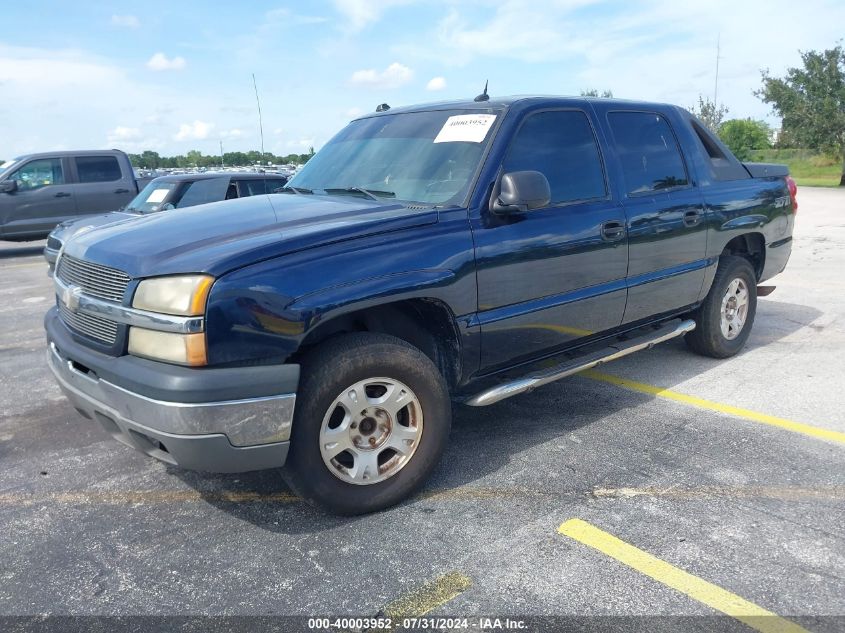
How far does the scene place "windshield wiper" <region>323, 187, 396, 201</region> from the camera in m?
3.80

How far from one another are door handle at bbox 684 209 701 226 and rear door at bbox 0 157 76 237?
12.6 metres

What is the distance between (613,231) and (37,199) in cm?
1280

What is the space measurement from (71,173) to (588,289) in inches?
501

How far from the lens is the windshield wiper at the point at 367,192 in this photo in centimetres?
380

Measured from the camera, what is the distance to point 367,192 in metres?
3.91

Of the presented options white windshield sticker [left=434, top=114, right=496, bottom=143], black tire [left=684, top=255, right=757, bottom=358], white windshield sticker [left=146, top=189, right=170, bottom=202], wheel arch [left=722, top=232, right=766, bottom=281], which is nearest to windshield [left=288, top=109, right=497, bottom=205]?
white windshield sticker [left=434, top=114, right=496, bottom=143]

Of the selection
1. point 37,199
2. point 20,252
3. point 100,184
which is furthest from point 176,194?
point 20,252

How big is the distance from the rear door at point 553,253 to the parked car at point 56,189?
12.1 metres

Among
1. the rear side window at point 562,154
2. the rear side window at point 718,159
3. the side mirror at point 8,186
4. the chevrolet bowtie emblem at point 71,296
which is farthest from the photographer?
the side mirror at point 8,186

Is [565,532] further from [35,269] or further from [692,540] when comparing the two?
[35,269]

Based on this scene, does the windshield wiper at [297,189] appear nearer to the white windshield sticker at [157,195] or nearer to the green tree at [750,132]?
the white windshield sticker at [157,195]

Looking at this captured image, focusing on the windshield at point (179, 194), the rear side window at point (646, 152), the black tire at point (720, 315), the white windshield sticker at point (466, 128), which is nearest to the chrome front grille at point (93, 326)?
the white windshield sticker at point (466, 128)

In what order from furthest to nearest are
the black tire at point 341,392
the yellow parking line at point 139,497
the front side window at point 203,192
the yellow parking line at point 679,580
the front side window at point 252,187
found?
the front side window at point 252,187 → the front side window at point 203,192 → the yellow parking line at point 139,497 → the black tire at point 341,392 → the yellow parking line at point 679,580

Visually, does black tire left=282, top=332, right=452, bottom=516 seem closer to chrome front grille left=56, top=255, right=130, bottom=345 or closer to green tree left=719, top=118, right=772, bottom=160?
chrome front grille left=56, top=255, right=130, bottom=345
